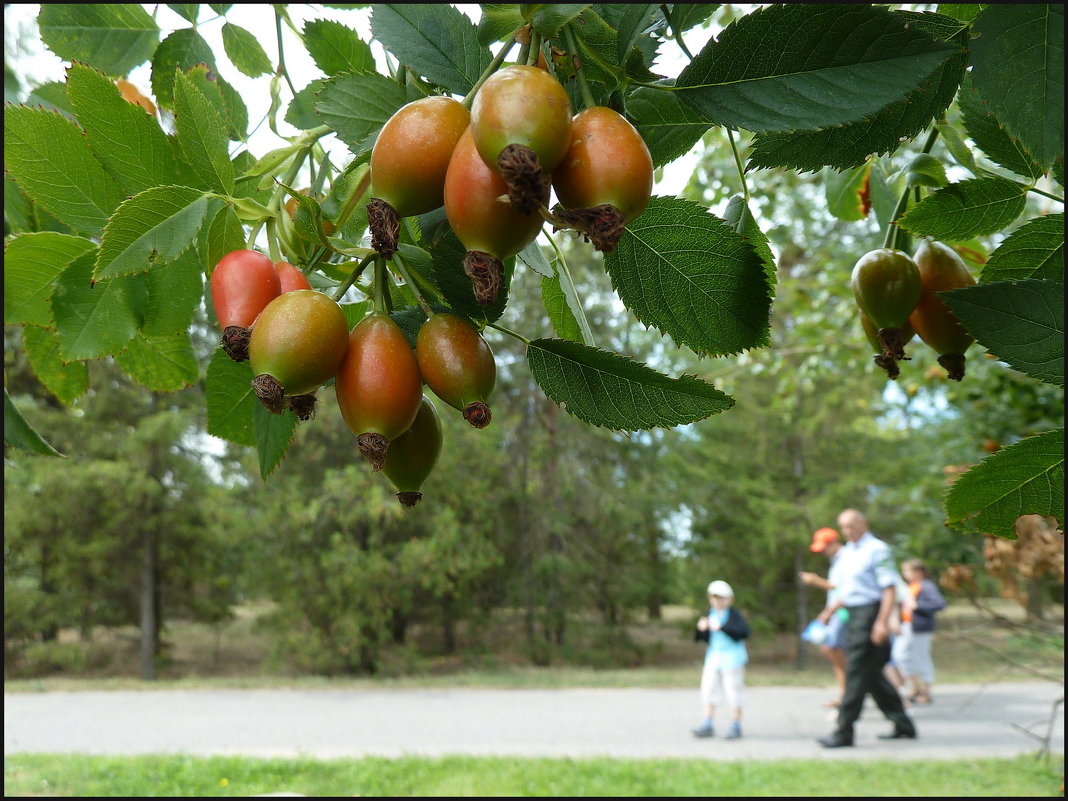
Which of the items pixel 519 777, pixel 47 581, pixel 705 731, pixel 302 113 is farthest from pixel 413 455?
pixel 47 581

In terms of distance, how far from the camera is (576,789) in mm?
5922

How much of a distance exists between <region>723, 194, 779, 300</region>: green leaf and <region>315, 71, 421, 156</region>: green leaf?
0.91 feet

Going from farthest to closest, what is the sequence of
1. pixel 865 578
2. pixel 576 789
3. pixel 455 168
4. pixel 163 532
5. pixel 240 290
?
pixel 163 532 → pixel 865 578 → pixel 576 789 → pixel 240 290 → pixel 455 168

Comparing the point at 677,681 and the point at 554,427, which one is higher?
the point at 554,427

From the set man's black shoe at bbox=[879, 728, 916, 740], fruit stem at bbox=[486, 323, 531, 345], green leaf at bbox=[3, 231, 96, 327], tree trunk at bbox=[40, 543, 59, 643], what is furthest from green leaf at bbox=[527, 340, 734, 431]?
tree trunk at bbox=[40, 543, 59, 643]

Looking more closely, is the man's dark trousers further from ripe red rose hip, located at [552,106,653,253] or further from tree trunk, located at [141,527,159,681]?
tree trunk, located at [141,527,159,681]

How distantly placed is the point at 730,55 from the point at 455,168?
174 mm

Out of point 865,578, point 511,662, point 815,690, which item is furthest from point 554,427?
point 865,578

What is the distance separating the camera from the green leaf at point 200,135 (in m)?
0.56

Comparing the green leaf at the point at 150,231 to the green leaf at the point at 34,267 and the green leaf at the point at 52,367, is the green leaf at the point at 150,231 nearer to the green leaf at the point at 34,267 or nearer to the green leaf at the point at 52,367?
the green leaf at the point at 34,267

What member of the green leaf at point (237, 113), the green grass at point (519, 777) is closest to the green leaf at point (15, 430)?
the green leaf at point (237, 113)

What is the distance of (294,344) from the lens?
456mm

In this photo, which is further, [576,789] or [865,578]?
[865,578]

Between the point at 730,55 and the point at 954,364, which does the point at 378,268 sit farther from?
the point at 954,364
